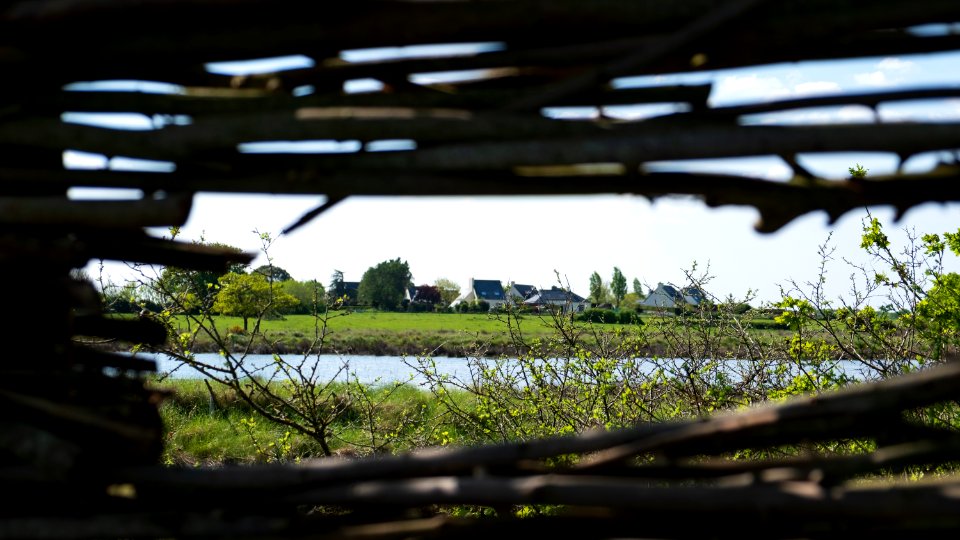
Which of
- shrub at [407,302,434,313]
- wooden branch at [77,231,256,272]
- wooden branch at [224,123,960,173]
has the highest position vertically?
wooden branch at [224,123,960,173]

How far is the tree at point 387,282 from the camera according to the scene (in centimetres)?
5042

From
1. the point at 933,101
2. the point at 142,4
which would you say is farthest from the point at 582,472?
the point at 142,4

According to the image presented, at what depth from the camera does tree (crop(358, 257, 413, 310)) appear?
5042cm

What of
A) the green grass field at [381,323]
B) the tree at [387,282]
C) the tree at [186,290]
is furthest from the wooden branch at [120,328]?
the tree at [387,282]

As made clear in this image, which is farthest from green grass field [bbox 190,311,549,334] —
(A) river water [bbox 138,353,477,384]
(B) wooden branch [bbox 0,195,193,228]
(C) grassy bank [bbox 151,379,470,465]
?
(B) wooden branch [bbox 0,195,193,228]

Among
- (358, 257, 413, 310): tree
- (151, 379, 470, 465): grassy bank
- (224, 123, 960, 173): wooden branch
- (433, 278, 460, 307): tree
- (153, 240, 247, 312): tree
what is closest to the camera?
(224, 123, 960, 173): wooden branch

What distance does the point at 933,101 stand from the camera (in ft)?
4.79

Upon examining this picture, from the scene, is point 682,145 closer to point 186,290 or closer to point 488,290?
point 186,290

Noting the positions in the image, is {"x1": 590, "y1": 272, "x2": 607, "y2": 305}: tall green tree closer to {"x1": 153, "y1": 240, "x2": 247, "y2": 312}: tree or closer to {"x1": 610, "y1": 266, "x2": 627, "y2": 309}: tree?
{"x1": 610, "y1": 266, "x2": 627, "y2": 309}: tree

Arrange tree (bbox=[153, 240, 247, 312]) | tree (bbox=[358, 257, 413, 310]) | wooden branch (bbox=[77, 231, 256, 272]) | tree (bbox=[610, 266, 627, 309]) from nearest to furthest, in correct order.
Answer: wooden branch (bbox=[77, 231, 256, 272]) → tree (bbox=[153, 240, 247, 312]) → tree (bbox=[610, 266, 627, 309]) → tree (bbox=[358, 257, 413, 310])

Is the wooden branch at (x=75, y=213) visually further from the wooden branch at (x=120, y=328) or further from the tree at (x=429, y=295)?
the tree at (x=429, y=295)

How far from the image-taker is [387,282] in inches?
2060

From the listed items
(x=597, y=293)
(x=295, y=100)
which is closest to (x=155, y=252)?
(x=295, y=100)

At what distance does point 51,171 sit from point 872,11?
1520 mm
